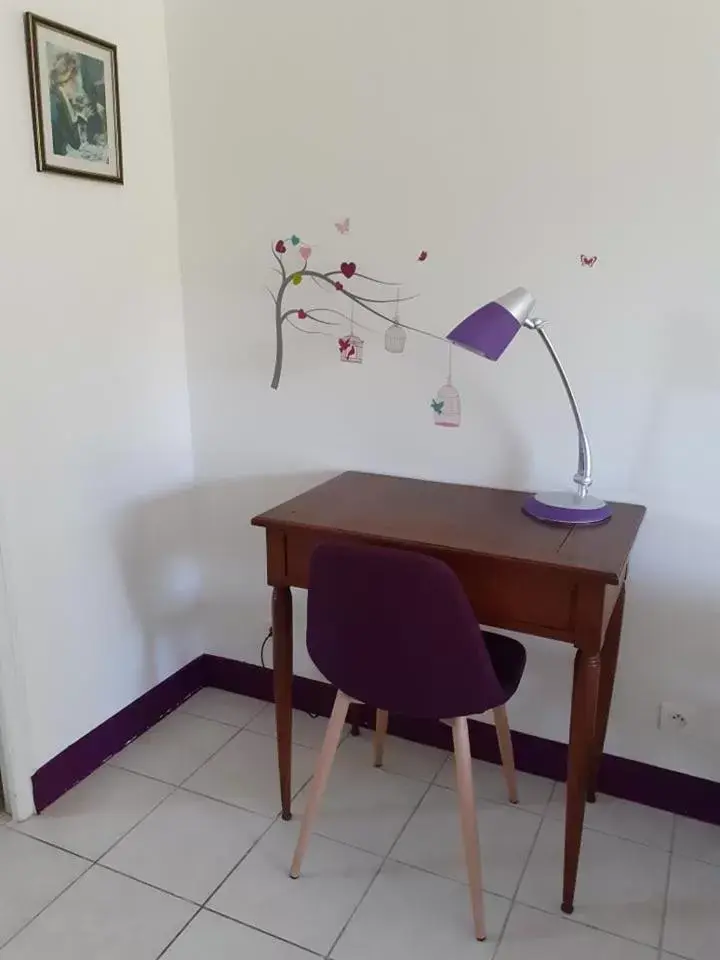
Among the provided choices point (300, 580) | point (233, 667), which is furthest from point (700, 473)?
point (233, 667)

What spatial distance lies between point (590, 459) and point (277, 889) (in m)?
1.24

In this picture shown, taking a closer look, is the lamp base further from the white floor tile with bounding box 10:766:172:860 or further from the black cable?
the white floor tile with bounding box 10:766:172:860

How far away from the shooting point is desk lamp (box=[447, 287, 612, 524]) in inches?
62.4

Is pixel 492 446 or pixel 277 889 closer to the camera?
pixel 277 889

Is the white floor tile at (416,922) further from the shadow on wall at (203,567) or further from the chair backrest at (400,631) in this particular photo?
the shadow on wall at (203,567)

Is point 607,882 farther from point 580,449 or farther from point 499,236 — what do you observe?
point 499,236

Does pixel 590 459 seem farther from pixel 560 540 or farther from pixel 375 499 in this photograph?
pixel 375 499

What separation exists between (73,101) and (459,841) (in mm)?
2030

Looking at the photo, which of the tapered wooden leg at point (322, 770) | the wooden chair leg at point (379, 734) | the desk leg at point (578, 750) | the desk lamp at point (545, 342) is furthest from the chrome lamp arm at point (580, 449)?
the wooden chair leg at point (379, 734)

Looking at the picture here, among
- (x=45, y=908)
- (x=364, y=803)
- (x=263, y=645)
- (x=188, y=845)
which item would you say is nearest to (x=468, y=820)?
(x=364, y=803)

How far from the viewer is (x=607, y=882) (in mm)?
1773

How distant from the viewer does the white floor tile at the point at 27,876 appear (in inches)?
65.6

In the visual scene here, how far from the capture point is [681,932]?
5.37 ft

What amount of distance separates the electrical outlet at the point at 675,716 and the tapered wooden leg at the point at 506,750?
1.29 ft
